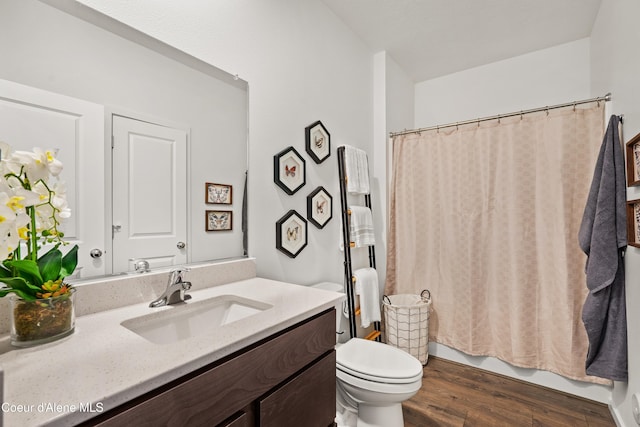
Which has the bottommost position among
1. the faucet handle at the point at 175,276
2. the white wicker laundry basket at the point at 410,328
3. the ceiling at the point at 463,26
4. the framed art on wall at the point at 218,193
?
the white wicker laundry basket at the point at 410,328

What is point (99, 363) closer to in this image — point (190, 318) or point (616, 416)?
point (190, 318)

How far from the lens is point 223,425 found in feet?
2.35

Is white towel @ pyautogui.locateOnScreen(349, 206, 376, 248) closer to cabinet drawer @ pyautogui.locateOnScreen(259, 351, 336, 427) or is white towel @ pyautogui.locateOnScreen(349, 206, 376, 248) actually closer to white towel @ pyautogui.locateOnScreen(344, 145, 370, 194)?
white towel @ pyautogui.locateOnScreen(344, 145, 370, 194)

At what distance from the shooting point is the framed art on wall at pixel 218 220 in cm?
132

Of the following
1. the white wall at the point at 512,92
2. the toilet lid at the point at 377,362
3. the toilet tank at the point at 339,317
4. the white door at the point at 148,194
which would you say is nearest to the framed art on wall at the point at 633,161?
the white wall at the point at 512,92

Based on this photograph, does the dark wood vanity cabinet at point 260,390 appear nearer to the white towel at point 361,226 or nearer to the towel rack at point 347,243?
the towel rack at point 347,243

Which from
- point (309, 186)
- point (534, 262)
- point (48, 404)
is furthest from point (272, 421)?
point (534, 262)

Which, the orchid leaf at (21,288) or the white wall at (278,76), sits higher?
the white wall at (278,76)

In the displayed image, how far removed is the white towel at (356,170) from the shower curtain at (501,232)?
1.43ft

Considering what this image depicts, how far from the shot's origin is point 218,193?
1350mm

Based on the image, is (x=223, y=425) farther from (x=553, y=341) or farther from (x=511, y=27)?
(x=511, y=27)

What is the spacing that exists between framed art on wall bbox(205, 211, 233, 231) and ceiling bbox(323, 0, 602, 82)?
1.62m

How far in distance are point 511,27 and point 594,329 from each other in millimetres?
2085

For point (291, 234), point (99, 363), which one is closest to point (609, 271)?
point (291, 234)
